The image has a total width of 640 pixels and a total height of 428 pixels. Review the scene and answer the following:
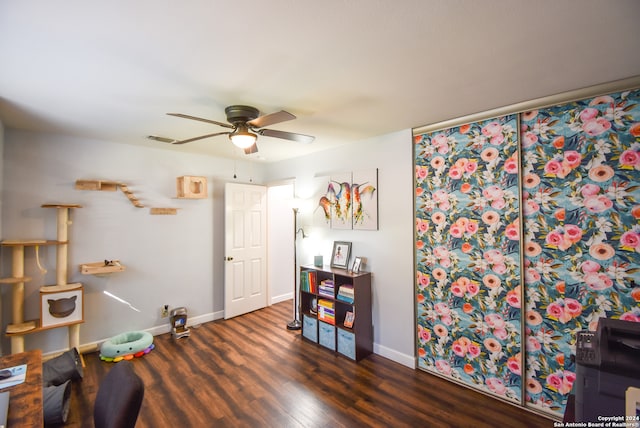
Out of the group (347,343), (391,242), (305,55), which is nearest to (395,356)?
(347,343)

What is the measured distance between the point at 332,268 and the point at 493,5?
285 centimetres

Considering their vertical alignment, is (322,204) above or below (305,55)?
below

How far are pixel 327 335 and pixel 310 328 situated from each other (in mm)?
293

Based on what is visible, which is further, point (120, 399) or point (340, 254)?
point (340, 254)

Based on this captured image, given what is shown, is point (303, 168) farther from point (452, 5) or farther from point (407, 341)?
point (452, 5)

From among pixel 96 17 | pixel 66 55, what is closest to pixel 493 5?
pixel 96 17

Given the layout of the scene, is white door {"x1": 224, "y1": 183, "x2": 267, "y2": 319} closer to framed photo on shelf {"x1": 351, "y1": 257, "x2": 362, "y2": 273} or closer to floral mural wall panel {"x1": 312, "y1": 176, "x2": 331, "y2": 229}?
floral mural wall panel {"x1": 312, "y1": 176, "x2": 331, "y2": 229}

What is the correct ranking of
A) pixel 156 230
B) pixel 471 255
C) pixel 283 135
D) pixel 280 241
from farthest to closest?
pixel 280 241, pixel 156 230, pixel 471 255, pixel 283 135

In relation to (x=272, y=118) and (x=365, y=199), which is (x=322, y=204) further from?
(x=272, y=118)

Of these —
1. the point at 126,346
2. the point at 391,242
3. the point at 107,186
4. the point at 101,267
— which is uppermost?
the point at 107,186

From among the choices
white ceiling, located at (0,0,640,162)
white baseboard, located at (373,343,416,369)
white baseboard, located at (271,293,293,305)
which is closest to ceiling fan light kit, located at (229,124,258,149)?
white ceiling, located at (0,0,640,162)

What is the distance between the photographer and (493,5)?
4.03 ft

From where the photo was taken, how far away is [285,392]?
247cm

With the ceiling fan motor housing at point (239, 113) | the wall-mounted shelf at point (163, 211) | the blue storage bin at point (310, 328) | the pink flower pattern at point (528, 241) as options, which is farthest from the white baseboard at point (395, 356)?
the wall-mounted shelf at point (163, 211)
